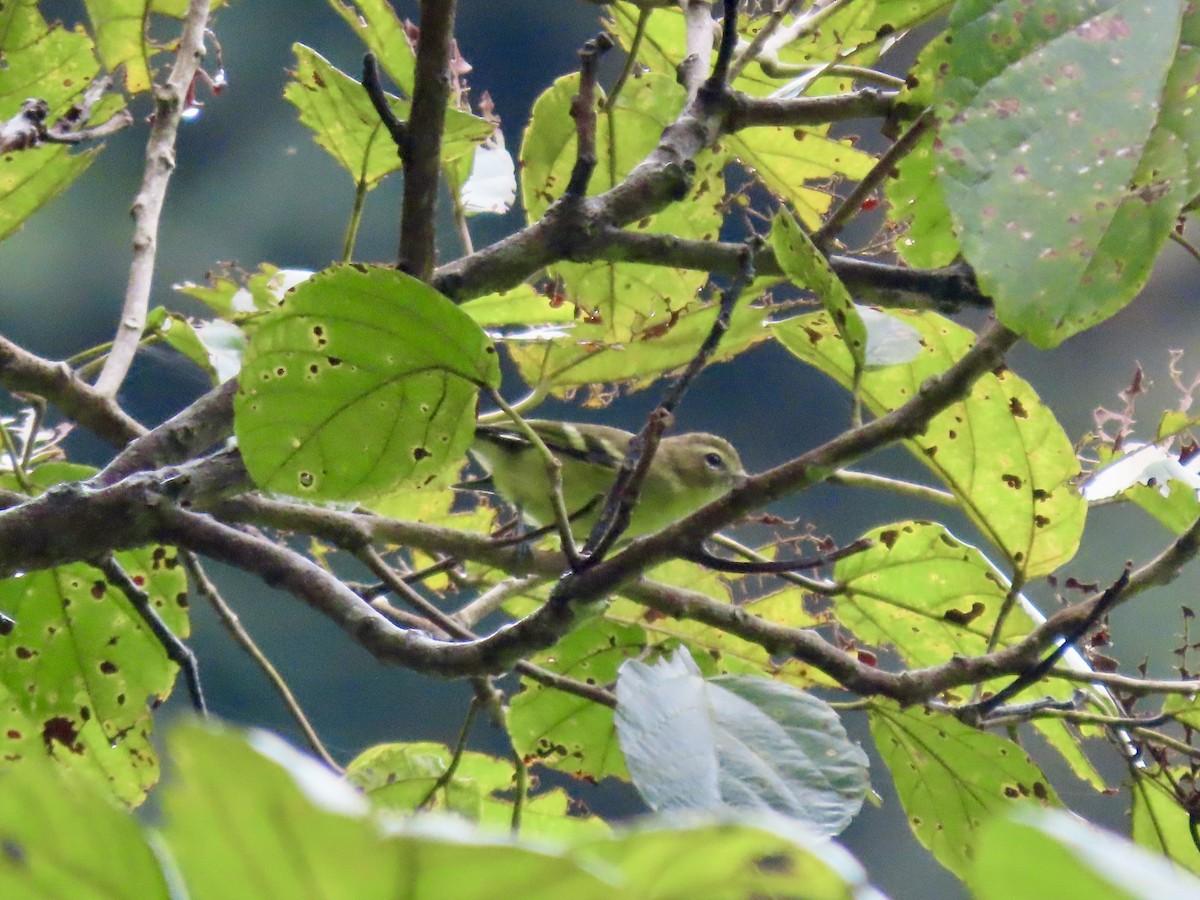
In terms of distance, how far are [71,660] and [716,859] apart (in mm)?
1063

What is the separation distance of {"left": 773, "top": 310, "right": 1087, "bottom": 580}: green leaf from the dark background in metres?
2.42

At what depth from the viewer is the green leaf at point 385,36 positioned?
3.44ft

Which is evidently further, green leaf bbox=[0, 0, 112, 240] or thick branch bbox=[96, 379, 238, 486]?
green leaf bbox=[0, 0, 112, 240]

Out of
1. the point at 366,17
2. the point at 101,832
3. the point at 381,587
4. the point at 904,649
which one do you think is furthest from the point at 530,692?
the point at 101,832

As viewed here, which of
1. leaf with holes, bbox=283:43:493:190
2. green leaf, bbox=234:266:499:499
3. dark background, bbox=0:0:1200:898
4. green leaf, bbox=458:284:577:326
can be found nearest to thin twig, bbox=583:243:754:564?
green leaf, bbox=234:266:499:499

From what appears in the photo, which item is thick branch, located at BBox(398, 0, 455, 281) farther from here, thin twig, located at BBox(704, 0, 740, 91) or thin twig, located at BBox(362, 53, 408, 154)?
thin twig, located at BBox(704, 0, 740, 91)

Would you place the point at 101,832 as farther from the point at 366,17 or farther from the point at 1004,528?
the point at 366,17

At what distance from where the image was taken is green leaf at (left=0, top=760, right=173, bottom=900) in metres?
0.21

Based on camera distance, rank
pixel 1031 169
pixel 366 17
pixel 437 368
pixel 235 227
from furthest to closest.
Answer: pixel 235 227, pixel 366 17, pixel 437 368, pixel 1031 169

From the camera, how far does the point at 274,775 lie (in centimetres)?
18

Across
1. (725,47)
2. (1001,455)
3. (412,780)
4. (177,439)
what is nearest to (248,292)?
(177,439)

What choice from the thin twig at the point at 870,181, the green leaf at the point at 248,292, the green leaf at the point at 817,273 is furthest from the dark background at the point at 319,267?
the green leaf at the point at 817,273

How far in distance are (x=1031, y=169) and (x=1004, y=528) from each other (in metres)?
0.51

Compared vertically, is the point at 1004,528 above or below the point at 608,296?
below
